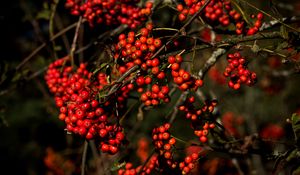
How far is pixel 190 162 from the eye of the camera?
225 centimetres

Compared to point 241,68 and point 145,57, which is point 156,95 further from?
point 241,68

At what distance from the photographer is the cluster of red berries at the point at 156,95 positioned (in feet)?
6.35

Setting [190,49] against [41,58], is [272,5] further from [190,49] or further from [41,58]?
[41,58]

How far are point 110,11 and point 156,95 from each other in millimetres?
1216

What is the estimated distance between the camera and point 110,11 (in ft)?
9.44

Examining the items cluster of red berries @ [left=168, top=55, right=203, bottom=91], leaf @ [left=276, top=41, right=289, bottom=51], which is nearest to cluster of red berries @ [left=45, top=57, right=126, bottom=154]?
→ cluster of red berries @ [left=168, top=55, right=203, bottom=91]

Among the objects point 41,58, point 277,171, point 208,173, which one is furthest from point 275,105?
point 277,171

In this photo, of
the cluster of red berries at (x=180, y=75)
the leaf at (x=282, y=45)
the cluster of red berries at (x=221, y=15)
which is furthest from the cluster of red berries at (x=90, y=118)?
the leaf at (x=282, y=45)

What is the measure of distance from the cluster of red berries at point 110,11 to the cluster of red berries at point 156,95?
38.1 inches

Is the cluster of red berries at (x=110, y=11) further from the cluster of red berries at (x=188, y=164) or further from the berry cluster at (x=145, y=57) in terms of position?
the cluster of red berries at (x=188, y=164)

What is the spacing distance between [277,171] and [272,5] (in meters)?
0.98

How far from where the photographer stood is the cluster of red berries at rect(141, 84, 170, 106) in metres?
1.93

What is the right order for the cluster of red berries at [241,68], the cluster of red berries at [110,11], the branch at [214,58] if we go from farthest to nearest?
the cluster of red berries at [110,11], the branch at [214,58], the cluster of red berries at [241,68]

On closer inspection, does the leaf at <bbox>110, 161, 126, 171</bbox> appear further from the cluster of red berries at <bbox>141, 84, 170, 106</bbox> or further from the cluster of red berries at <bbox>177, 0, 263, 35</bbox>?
the cluster of red berries at <bbox>177, 0, 263, 35</bbox>
